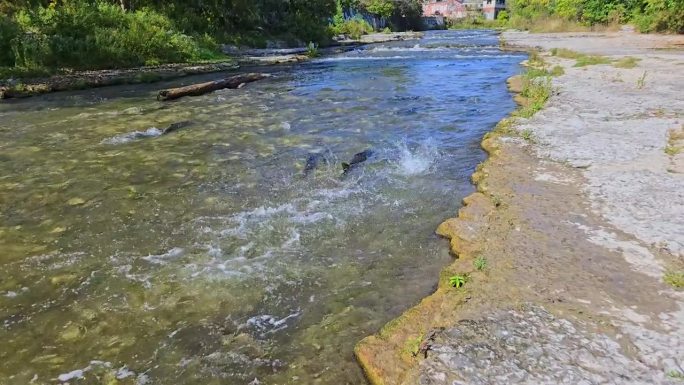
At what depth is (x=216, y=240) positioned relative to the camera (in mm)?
5371

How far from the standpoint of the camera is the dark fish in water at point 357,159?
7.70 meters

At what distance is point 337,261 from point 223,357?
171 centimetres

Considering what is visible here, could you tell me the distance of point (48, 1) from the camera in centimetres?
2617

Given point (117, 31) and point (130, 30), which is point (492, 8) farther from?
point (117, 31)

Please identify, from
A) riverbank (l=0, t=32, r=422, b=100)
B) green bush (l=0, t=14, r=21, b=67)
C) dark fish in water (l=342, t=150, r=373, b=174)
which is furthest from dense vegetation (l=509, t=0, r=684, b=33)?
green bush (l=0, t=14, r=21, b=67)

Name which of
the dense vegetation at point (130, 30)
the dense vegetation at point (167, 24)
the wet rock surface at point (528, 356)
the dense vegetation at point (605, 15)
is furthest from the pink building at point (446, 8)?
the wet rock surface at point (528, 356)

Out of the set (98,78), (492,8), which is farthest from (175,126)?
(492,8)

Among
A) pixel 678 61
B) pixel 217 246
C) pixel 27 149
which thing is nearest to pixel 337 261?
pixel 217 246

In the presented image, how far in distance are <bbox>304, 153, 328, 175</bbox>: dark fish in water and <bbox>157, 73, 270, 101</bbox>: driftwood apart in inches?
311

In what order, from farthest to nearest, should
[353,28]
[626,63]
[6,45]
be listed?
[353,28] → [6,45] → [626,63]

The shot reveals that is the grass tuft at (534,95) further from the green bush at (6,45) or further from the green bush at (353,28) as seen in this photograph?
the green bush at (353,28)

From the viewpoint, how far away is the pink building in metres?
114

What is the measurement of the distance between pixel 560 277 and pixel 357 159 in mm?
4709

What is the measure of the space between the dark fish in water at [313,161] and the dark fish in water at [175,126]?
3.97 meters
